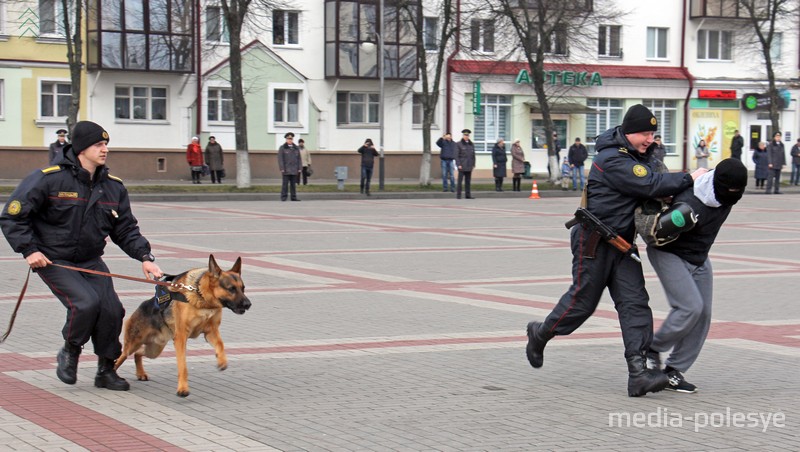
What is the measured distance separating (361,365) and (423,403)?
1.28m

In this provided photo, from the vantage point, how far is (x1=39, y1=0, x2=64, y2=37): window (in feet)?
125

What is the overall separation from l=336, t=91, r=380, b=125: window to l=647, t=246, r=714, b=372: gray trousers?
37.3 m

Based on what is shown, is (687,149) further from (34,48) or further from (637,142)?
(637,142)

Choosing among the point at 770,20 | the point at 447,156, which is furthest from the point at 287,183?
the point at 770,20

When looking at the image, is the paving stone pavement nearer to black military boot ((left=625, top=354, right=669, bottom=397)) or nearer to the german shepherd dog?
black military boot ((left=625, top=354, right=669, bottom=397))

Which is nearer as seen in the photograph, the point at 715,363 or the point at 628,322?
the point at 628,322

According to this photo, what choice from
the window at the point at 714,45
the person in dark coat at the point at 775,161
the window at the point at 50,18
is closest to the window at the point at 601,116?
the window at the point at 714,45

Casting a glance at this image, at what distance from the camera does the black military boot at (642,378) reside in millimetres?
6922

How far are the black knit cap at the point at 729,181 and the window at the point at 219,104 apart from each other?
119 feet

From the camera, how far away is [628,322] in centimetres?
704

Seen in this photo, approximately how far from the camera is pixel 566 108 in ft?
156

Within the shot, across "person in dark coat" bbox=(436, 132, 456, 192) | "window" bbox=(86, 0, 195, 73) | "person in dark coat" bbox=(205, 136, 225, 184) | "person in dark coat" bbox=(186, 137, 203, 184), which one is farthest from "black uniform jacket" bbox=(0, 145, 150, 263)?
"window" bbox=(86, 0, 195, 73)

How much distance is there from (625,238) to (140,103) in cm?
3540

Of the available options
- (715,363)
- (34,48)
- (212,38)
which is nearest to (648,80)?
(212,38)
